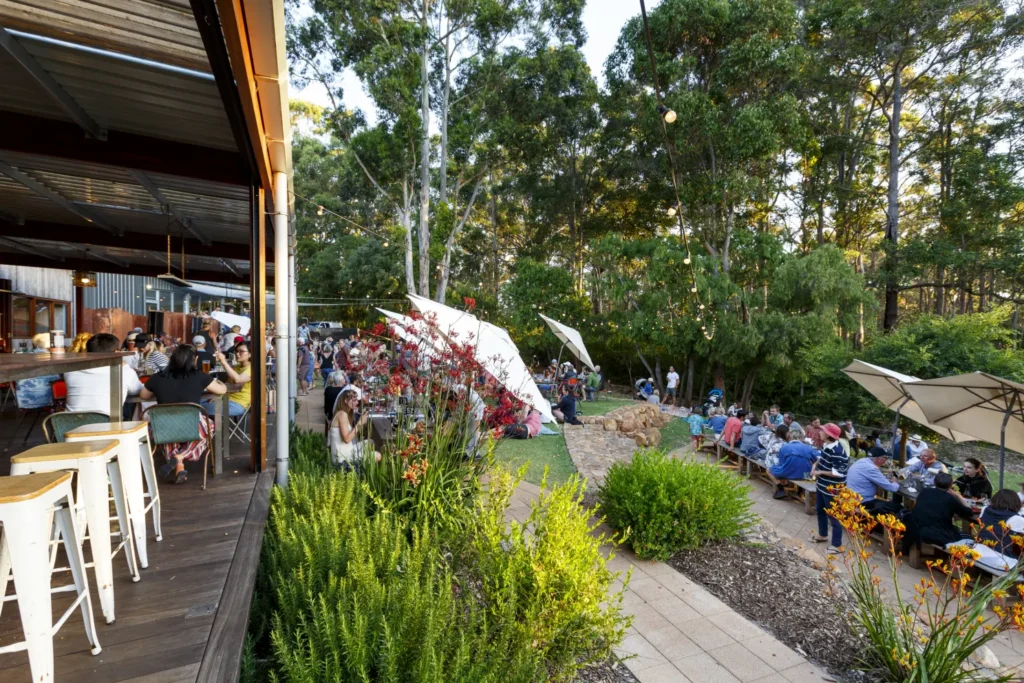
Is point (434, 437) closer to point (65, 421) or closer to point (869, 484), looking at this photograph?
point (65, 421)

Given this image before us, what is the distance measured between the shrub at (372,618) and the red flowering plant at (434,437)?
0.65 m

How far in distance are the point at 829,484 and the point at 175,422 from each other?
6407 millimetres

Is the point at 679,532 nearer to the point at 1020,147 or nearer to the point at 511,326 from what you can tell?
the point at 511,326

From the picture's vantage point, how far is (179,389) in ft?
13.6

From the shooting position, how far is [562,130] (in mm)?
21516

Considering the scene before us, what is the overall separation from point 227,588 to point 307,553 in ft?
1.17

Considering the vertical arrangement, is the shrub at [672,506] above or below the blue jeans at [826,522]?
above

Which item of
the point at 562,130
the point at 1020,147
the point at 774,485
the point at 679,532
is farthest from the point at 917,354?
the point at 562,130

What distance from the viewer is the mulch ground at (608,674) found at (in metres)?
2.98

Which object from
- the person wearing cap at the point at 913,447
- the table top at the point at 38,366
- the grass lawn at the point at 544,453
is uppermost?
the table top at the point at 38,366

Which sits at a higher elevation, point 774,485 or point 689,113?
point 689,113

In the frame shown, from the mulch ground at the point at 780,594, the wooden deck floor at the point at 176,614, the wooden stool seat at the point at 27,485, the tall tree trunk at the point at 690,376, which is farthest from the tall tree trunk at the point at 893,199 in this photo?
the wooden stool seat at the point at 27,485

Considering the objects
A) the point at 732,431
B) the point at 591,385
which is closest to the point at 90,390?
the point at 732,431

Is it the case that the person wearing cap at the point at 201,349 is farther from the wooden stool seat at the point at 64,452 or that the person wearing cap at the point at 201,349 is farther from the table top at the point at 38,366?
the wooden stool seat at the point at 64,452
